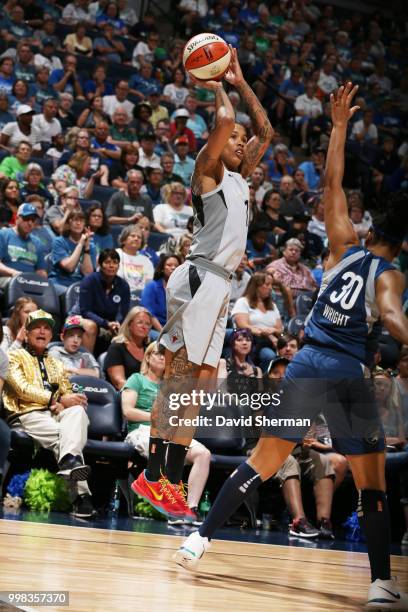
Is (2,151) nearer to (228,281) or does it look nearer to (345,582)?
(228,281)

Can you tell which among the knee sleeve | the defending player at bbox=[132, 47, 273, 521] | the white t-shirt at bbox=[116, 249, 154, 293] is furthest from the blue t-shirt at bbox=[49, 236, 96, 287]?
the knee sleeve

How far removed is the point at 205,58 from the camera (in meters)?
5.05

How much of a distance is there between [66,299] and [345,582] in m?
5.36

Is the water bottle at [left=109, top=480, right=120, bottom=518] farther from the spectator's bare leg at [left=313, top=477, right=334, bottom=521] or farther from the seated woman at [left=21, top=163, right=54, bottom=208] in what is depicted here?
the seated woman at [left=21, top=163, right=54, bottom=208]

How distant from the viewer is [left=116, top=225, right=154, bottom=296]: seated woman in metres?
10.3

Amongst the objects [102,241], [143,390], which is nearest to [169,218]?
[102,241]

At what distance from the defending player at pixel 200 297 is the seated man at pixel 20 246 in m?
4.62

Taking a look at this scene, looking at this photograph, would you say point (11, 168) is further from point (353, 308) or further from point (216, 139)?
point (353, 308)

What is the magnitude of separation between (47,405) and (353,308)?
163 inches

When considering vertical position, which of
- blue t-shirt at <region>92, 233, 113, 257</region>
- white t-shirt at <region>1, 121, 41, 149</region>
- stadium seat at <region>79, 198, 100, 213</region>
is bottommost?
blue t-shirt at <region>92, 233, 113, 257</region>

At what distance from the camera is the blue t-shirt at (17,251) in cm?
971

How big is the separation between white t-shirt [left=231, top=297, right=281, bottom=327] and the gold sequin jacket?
2.63 metres

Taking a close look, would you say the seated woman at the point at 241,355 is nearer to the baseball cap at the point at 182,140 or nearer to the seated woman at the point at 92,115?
the baseball cap at the point at 182,140

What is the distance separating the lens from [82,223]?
10078 mm
